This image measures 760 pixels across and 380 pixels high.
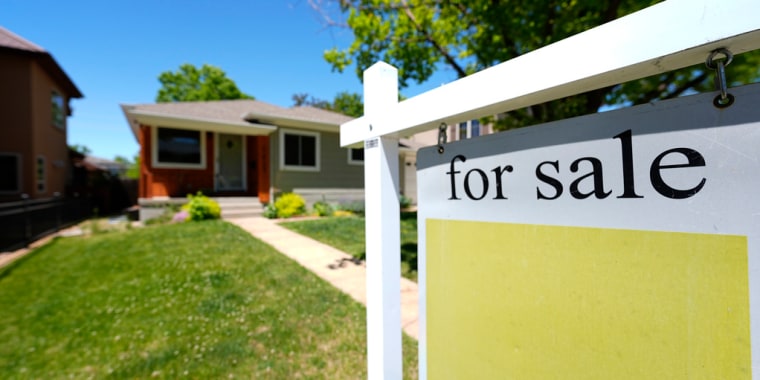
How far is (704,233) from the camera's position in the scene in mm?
655

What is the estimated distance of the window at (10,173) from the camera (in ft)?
37.9

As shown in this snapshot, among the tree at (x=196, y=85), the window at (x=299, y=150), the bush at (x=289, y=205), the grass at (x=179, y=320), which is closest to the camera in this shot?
the grass at (x=179, y=320)

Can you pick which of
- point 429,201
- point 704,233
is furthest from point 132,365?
point 704,233

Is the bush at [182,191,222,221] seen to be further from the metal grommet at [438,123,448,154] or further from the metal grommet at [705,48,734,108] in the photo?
the metal grommet at [705,48,734,108]

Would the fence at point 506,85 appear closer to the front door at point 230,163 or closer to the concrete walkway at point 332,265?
the concrete walkway at point 332,265

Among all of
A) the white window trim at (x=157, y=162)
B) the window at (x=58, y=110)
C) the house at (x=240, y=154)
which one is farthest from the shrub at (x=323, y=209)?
the window at (x=58, y=110)

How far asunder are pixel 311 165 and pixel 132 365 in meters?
9.99

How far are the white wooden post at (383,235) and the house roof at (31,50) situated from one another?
1734cm

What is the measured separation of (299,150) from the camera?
11922 millimetres

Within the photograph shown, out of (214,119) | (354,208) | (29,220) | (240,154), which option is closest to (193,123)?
(214,119)

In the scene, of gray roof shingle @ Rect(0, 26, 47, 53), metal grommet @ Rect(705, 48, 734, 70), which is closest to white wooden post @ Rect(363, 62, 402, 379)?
metal grommet @ Rect(705, 48, 734, 70)

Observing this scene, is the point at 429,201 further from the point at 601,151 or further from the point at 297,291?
the point at 297,291

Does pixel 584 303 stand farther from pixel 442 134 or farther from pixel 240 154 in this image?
pixel 240 154

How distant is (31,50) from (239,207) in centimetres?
1012
